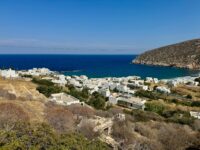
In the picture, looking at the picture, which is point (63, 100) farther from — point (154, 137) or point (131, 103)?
point (154, 137)

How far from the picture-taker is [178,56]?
12450 cm

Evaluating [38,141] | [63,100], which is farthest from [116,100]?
[38,141]

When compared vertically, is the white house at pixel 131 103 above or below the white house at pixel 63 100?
below

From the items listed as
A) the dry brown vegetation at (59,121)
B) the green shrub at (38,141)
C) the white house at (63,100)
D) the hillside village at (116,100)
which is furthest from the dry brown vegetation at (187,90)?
the green shrub at (38,141)

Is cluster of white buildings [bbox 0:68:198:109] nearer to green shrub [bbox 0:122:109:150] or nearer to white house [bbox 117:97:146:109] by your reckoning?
white house [bbox 117:97:146:109]

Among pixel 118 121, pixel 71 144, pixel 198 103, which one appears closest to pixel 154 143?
pixel 118 121

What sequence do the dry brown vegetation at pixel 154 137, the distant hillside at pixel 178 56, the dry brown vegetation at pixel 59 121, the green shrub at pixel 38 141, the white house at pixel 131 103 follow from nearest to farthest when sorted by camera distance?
the green shrub at pixel 38 141 → the dry brown vegetation at pixel 59 121 → the dry brown vegetation at pixel 154 137 → the white house at pixel 131 103 → the distant hillside at pixel 178 56

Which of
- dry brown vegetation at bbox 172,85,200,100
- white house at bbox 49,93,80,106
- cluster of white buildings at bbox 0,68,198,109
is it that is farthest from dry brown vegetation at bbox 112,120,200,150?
dry brown vegetation at bbox 172,85,200,100

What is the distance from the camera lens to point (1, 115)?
11172 mm

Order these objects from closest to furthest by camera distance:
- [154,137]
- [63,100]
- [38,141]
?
[38,141]
[154,137]
[63,100]

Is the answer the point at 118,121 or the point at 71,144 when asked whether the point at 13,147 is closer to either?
the point at 71,144

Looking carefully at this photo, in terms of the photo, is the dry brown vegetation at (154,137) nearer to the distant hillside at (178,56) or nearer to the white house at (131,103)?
the white house at (131,103)

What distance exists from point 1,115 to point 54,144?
5.13 metres

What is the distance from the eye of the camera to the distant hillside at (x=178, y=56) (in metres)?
115
